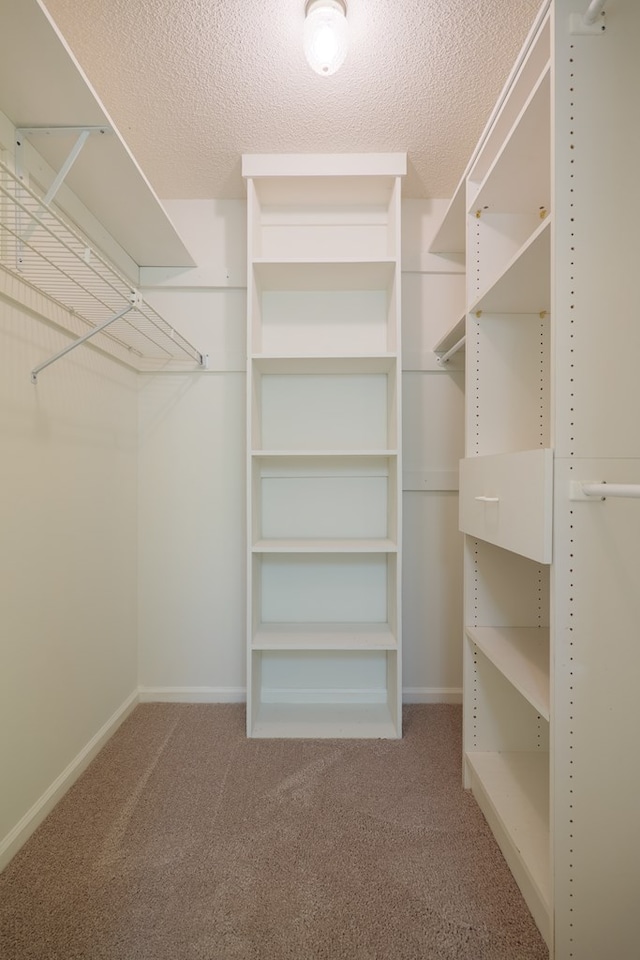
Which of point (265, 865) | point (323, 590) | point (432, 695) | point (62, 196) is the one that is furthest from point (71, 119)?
point (432, 695)

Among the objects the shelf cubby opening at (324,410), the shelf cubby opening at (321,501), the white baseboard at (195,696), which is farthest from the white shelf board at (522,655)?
the white baseboard at (195,696)

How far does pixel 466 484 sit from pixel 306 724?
3.91 feet

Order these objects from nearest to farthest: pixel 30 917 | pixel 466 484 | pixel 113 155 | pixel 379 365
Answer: pixel 30 917, pixel 113 155, pixel 466 484, pixel 379 365

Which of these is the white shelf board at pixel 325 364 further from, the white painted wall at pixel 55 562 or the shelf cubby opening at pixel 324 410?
the white painted wall at pixel 55 562

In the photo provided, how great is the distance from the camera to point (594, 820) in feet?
3.06

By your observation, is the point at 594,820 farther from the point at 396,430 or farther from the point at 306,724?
the point at 396,430

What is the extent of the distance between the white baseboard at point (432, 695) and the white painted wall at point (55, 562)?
126 centimetres

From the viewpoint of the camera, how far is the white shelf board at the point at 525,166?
106 centimetres

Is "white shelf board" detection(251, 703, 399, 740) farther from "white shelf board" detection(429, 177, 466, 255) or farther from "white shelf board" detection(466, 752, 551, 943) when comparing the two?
"white shelf board" detection(429, 177, 466, 255)

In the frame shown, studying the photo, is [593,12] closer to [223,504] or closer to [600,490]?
[600,490]

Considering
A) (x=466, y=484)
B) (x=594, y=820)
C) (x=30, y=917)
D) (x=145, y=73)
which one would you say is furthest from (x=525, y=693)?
(x=145, y=73)

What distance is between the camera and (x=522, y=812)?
1246 millimetres

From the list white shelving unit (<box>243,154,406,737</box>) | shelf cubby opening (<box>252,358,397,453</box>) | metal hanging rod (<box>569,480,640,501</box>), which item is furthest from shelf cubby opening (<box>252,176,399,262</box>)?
metal hanging rod (<box>569,480,640,501</box>)

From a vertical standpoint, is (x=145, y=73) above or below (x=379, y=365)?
above
